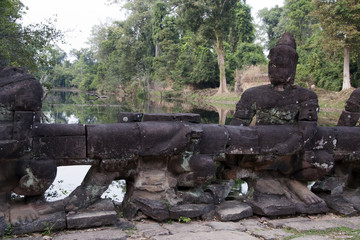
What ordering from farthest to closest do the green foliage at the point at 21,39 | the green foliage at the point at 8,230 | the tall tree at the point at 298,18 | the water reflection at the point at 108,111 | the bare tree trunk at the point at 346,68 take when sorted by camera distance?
the tall tree at the point at 298,18, the bare tree trunk at the point at 346,68, the water reflection at the point at 108,111, the green foliage at the point at 21,39, the green foliage at the point at 8,230

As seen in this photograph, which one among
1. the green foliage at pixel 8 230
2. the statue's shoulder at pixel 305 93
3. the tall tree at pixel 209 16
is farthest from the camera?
the tall tree at pixel 209 16

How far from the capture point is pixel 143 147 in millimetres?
3832

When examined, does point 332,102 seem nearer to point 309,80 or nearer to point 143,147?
point 309,80

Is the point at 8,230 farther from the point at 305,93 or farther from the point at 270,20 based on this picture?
the point at 270,20

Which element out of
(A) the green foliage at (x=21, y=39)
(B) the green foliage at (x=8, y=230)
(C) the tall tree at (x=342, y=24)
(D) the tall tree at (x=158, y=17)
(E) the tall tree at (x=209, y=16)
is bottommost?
(B) the green foliage at (x=8, y=230)

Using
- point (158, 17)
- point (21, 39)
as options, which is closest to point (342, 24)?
point (21, 39)

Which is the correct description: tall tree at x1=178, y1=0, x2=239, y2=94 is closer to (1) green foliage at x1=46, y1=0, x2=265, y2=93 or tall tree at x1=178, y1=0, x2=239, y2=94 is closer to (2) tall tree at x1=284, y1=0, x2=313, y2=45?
(1) green foliage at x1=46, y1=0, x2=265, y2=93

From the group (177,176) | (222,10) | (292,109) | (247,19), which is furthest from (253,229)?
(247,19)

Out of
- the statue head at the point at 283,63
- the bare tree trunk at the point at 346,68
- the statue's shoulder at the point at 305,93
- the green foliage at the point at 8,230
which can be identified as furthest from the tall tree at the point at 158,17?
the green foliage at the point at 8,230

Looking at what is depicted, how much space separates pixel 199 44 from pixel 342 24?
15293 mm

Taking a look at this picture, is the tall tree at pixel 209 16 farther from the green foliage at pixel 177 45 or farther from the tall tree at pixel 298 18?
the tall tree at pixel 298 18

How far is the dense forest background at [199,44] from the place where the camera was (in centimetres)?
1162

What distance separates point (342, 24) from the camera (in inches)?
878

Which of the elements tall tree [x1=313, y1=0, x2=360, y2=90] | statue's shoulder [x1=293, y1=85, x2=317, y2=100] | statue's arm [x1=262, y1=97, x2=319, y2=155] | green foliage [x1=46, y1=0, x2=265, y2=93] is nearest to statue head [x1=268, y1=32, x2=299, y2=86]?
statue's shoulder [x1=293, y1=85, x2=317, y2=100]
